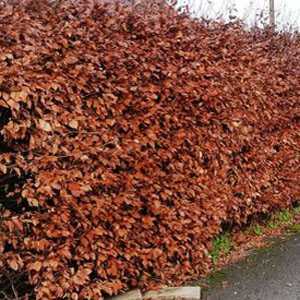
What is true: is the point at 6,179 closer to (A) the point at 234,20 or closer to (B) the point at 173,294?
(B) the point at 173,294

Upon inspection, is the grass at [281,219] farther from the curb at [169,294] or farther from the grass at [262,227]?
the curb at [169,294]

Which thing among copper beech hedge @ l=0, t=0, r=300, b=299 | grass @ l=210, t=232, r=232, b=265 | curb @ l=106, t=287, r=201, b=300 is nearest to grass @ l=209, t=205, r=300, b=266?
grass @ l=210, t=232, r=232, b=265

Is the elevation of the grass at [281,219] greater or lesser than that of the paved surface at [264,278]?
greater

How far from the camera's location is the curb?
410cm

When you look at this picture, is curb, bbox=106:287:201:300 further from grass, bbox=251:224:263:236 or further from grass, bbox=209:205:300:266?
grass, bbox=251:224:263:236

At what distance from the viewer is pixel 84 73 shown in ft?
11.9

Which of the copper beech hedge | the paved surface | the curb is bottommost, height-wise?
the paved surface

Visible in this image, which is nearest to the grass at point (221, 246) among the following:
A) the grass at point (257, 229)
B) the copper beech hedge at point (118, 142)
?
the copper beech hedge at point (118, 142)

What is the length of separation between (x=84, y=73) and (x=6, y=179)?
0.85 metres

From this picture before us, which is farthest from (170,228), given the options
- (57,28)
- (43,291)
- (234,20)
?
(234,20)

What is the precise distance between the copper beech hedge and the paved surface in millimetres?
327

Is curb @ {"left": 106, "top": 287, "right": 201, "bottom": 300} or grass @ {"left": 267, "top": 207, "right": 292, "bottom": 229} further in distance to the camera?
grass @ {"left": 267, "top": 207, "right": 292, "bottom": 229}

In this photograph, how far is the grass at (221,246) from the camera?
17.6ft

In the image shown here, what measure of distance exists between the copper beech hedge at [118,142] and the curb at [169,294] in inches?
4.5
